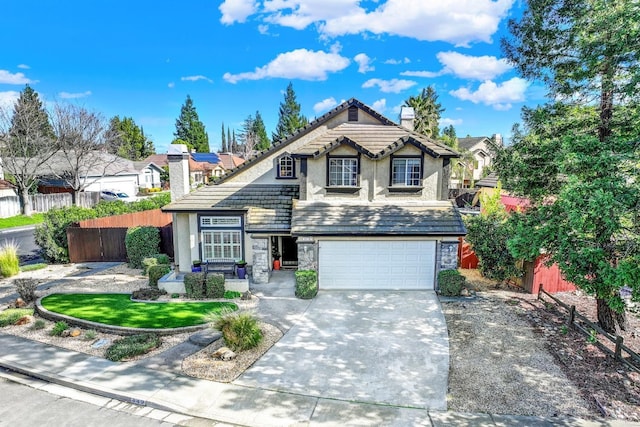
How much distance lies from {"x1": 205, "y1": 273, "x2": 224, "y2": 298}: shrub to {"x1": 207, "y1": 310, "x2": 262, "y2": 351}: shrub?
3.62 m

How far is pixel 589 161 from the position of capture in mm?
9023

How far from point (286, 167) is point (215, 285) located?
667cm

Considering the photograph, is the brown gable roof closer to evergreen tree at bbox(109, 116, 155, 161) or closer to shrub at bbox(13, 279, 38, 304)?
shrub at bbox(13, 279, 38, 304)

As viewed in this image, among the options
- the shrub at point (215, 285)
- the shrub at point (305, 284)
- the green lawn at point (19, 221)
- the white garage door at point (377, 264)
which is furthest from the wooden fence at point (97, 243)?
the green lawn at point (19, 221)

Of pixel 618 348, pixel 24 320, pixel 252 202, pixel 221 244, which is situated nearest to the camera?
pixel 618 348

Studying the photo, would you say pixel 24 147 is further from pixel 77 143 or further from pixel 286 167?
pixel 286 167

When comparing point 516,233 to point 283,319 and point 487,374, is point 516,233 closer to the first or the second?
point 487,374

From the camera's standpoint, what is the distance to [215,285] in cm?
1359

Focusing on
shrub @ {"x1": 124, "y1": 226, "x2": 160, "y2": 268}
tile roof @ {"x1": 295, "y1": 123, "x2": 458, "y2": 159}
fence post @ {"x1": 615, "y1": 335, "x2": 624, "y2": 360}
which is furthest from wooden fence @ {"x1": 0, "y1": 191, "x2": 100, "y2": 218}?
fence post @ {"x1": 615, "y1": 335, "x2": 624, "y2": 360}

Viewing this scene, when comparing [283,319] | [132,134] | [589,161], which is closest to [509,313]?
[589,161]

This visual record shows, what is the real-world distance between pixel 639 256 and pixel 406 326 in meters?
6.10

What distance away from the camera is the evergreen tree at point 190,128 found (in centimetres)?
8081

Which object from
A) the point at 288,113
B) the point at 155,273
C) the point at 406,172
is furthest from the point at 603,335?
the point at 288,113

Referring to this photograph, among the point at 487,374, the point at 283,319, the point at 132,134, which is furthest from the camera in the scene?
the point at 132,134
